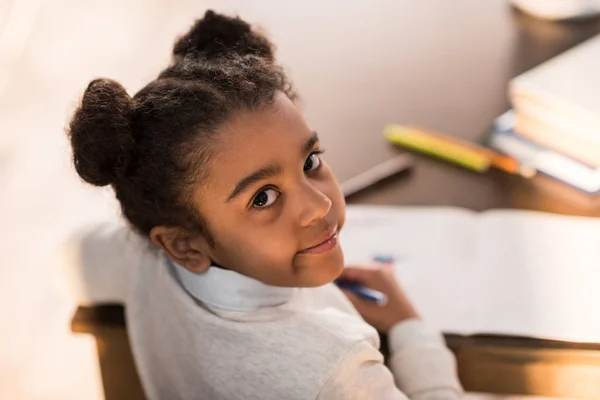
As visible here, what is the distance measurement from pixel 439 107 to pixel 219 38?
1.50ft

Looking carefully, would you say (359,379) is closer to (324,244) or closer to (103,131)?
(324,244)

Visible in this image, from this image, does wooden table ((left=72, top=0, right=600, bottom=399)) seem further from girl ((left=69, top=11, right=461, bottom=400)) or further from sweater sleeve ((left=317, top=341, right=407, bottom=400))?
sweater sleeve ((left=317, top=341, right=407, bottom=400))

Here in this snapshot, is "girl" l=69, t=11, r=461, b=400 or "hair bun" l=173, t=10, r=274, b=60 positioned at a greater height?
"hair bun" l=173, t=10, r=274, b=60

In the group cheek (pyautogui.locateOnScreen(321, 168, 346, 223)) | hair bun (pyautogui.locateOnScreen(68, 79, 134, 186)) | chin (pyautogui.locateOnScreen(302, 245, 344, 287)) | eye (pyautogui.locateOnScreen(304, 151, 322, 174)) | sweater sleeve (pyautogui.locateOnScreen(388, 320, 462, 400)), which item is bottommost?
sweater sleeve (pyautogui.locateOnScreen(388, 320, 462, 400))

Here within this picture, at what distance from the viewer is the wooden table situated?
0.94 m

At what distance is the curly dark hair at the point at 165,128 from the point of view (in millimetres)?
776

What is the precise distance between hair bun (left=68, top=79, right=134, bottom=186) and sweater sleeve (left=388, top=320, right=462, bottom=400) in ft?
1.29

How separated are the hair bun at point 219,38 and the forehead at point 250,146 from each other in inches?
5.5

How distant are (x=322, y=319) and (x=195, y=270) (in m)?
0.15

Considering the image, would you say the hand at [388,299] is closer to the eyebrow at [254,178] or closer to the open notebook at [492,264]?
the open notebook at [492,264]

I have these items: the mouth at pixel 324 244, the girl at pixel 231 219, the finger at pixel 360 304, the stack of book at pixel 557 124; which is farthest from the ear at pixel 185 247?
the stack of book at pixel 557 124

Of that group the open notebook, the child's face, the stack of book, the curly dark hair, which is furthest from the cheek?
the stack of book

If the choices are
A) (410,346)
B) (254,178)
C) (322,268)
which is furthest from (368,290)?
(254,178)

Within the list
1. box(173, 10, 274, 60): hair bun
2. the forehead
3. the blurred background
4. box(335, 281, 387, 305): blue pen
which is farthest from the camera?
the blurred background
